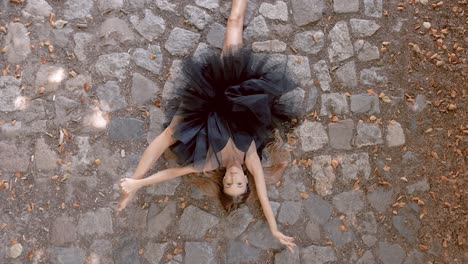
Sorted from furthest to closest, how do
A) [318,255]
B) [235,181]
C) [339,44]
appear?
[339,44]
[318,255]
[235,181]

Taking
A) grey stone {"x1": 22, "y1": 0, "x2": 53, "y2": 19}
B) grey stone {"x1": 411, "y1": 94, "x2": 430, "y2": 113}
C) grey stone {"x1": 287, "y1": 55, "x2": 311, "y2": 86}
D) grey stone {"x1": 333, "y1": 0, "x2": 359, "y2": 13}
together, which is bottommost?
grey stone {"x1": 411, "y1": 94, "x2": 430, "y2": 113}

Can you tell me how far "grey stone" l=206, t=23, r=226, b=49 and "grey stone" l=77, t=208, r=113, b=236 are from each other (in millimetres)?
1609

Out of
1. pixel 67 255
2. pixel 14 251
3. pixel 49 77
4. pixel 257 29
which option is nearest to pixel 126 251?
pixel 67 255

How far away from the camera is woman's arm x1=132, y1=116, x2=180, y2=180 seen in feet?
13.0

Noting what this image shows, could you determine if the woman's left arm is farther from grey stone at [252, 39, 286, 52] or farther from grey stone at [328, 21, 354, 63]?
grey stone at [328, 21, 354, 63]

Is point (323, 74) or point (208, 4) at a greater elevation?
point (208, 4)

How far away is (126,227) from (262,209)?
3.58 feet

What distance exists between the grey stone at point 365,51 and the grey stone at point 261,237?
1670mm

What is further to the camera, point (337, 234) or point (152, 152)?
point (337, 234)

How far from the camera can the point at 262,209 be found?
4.31 meters

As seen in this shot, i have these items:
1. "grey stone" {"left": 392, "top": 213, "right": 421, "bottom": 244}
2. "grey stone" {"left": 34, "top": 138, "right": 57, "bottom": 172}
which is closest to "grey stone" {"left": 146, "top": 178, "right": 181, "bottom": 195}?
"grey stone" {"left": 34, "top": 138, "right": 57, "bottom": 172}

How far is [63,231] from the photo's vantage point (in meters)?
4.22

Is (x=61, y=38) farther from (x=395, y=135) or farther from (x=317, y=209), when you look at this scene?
(x=395, y=135)

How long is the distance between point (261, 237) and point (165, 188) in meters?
0.88
